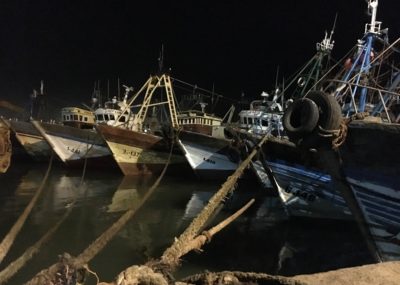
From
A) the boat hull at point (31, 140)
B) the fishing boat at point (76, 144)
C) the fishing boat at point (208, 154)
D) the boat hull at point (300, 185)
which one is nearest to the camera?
the boat hull at point (300, 185)

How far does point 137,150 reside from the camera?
20.3 m

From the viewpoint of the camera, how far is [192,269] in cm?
724

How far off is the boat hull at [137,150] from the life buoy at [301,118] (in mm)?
13177

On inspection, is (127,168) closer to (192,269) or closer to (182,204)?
(182,204)

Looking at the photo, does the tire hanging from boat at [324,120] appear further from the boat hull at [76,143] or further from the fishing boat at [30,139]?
the fishing boat at [30,139]

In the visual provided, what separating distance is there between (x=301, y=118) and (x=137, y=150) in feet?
46.5

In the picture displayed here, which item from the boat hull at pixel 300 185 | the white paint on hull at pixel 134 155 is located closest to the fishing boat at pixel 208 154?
the white paint on hull at pixel 134 155

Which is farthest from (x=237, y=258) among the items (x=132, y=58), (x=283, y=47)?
(x=132, y=58)

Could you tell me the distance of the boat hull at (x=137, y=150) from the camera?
19922 mm

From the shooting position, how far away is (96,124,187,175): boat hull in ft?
65.4

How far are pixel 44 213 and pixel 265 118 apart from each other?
11.0 m

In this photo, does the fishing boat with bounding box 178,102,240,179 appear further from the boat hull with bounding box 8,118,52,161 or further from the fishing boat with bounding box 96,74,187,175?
the boat hull with bounding box 8,118,52,161

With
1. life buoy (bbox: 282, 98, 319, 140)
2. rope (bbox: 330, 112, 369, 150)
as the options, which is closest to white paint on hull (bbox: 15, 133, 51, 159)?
life buoy (bbox: 282, 98, 319, 140)

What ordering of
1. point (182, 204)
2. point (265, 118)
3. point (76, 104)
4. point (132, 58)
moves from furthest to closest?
point (76, 104), point (132, 58), point (265, 118), point (182, 204)
